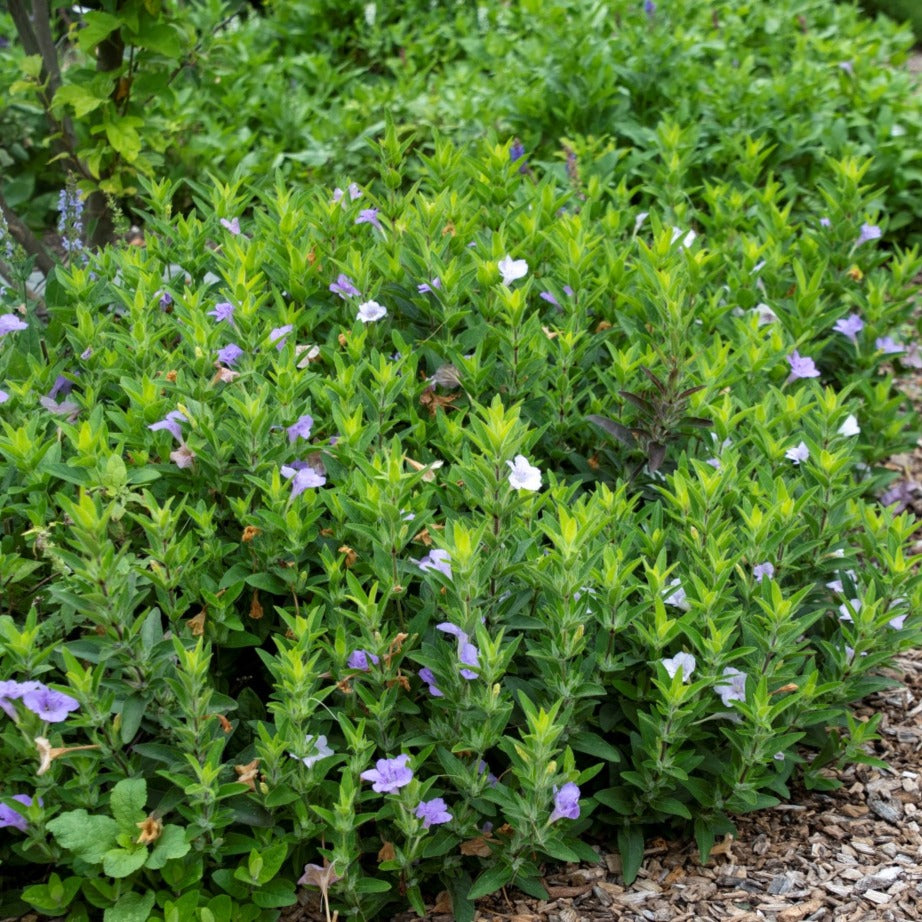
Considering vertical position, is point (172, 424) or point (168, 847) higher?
point (172, 424)

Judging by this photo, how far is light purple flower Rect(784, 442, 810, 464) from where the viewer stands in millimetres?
2969

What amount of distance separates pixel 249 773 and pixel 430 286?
1487mm

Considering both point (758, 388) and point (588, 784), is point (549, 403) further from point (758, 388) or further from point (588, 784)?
point (588, 784)

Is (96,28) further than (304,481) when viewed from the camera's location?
Yes

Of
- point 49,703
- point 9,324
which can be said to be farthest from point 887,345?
point 49,703

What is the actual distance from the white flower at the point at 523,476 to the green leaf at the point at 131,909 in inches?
43.4

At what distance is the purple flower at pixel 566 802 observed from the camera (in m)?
2.28

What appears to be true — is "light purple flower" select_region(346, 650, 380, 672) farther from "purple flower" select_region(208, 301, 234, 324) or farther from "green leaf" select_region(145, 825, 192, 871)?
"purple flower" select_region(208, 301, 234, 324)

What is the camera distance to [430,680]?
241cm

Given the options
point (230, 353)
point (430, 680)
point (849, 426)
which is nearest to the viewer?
point (430, 680)

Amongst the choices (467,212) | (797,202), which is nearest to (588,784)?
(467,212)

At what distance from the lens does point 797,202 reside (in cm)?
518

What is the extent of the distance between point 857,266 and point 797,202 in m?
1.30

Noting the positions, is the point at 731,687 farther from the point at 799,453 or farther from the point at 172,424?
the point at 172,424
